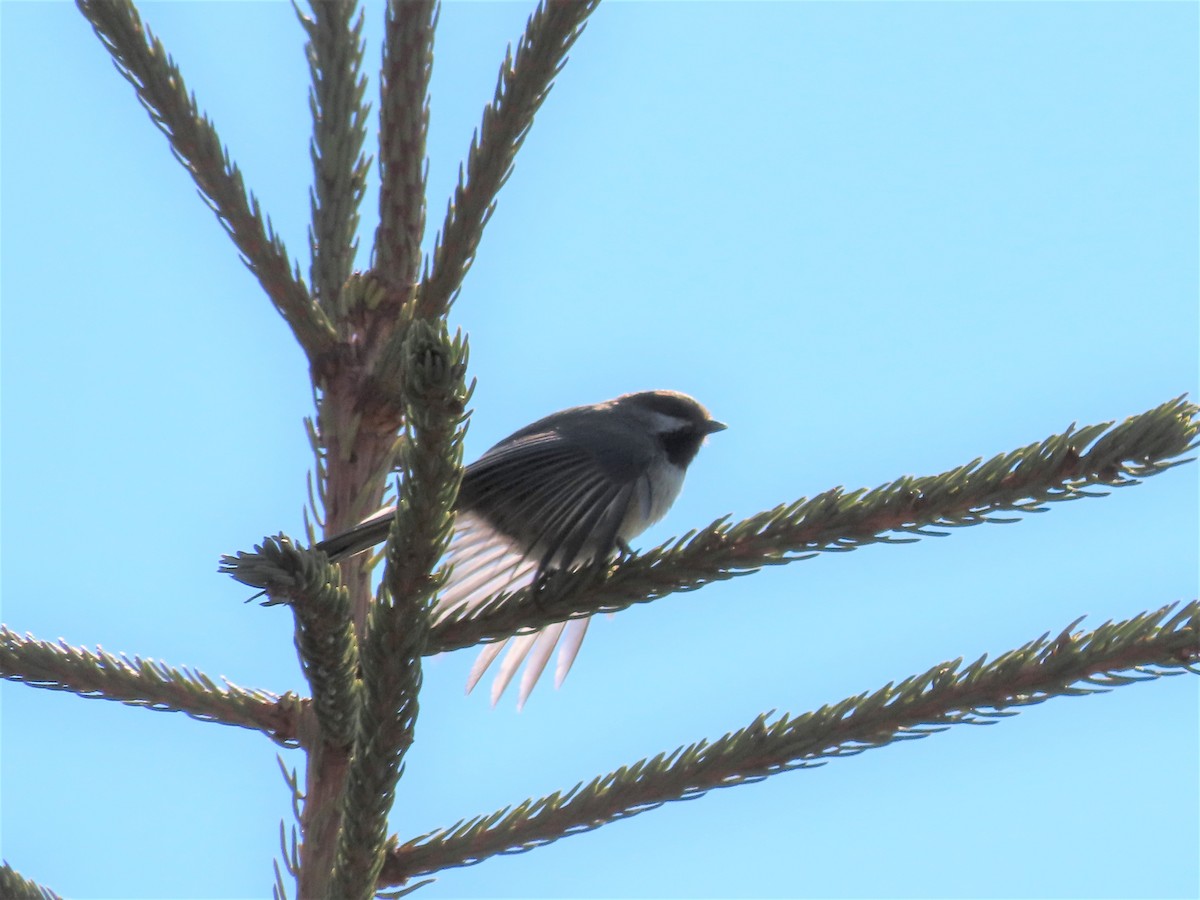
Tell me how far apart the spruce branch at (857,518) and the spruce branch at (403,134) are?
0.91 metres

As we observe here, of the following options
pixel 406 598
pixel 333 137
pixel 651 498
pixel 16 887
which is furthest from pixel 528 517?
pixel 16 887

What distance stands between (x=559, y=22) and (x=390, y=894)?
192 centimetres

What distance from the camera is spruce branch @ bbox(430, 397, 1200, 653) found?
2338mm

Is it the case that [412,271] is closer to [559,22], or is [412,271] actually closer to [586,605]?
[559,22]

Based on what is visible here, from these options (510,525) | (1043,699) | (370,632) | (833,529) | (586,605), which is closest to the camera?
(370,632)

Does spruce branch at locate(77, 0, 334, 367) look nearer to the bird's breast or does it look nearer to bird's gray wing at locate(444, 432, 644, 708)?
bird's gray wing at locate(444, 432, 644, 708)

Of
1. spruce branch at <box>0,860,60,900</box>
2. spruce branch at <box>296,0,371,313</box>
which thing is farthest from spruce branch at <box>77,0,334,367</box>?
spruce branch at <box>0,860,60,900</box>

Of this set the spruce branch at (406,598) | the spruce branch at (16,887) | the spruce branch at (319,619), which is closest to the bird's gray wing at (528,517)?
the spruce branch at (319,619)

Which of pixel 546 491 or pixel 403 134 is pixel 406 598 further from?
pixel 546 491

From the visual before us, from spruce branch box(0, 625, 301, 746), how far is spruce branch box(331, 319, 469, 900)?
590 mm

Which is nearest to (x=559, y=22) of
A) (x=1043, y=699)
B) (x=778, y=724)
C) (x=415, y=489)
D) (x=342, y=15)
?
(x=342, y=15)

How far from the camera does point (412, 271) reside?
9.92 ft

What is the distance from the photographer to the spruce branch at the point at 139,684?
Result: 255cm

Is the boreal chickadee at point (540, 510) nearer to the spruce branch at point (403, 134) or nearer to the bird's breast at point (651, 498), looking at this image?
the bird's breast at point (651, 498)
